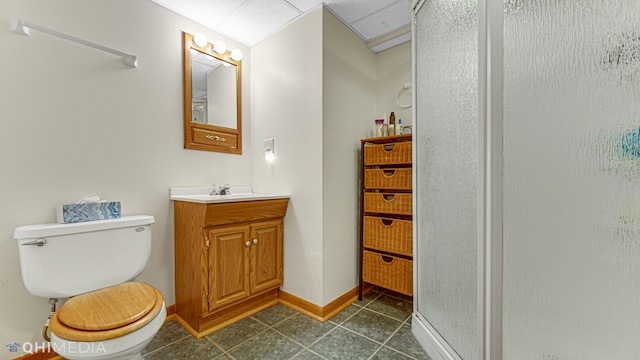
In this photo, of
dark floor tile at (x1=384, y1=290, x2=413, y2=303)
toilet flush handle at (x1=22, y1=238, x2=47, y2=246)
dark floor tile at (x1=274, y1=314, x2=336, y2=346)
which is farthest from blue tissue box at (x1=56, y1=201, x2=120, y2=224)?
dark floor tile at (x1=384, y1=290, x2=413, y2=303)

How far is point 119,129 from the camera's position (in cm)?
165

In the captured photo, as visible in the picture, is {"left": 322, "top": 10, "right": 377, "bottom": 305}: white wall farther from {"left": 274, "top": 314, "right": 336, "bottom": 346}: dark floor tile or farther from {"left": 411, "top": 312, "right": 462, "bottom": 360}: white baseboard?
{"left": 411, "top": 312, "right": 462, "bottom": 360}: white baseboard

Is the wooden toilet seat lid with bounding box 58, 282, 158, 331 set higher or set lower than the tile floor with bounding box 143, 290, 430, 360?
higher

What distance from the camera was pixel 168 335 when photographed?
1614 millimetres

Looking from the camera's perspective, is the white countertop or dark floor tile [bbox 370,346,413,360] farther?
the white countertop

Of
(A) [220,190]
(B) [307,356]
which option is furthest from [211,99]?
(B) [307,356]

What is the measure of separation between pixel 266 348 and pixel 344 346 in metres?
0.47

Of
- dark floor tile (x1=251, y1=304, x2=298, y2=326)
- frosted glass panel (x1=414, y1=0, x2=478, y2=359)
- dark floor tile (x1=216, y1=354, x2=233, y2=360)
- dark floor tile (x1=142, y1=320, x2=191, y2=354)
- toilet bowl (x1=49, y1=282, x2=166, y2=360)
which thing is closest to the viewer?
toilet bowl (x1=49, y1=282, x2=166, y2=360)

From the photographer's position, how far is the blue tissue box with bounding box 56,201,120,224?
135cm

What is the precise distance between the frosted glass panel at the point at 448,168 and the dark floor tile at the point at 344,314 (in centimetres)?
54

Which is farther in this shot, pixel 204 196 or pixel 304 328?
pixel 204 196

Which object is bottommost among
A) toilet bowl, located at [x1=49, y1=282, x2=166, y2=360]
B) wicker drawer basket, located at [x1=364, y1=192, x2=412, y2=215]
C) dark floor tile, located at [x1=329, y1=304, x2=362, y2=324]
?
dark floor tile, located at [x1=329, y1=304, x2=362, y2=324]

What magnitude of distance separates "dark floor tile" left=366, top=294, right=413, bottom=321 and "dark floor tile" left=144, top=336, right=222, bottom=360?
1164 mm

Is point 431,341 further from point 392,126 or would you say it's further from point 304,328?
point 392,126
